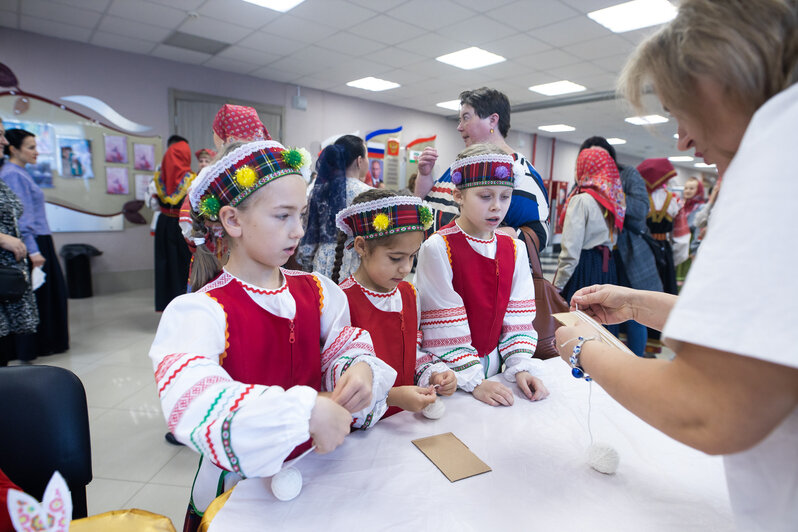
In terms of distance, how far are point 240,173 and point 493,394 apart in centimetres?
93

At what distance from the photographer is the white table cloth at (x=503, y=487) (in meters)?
0.78

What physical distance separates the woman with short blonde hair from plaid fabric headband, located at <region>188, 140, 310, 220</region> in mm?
812

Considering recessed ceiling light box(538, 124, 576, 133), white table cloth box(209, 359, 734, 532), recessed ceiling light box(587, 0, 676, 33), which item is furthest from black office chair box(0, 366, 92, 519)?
recessed ceiling light box(538, 124, 576, 133)

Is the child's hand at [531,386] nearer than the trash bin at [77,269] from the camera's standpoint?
Yes

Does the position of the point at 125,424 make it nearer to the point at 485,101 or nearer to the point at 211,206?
the point at 211,206

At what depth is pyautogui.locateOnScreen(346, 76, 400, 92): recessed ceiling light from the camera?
288 inches

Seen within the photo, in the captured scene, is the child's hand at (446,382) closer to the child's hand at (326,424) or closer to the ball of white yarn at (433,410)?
the ball of white yarn at (433,410)

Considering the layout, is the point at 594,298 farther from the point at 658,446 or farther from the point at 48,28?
the point at 48,28

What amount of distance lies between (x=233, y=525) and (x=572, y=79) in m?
7.64

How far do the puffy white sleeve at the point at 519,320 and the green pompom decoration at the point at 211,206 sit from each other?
1092 millimetres

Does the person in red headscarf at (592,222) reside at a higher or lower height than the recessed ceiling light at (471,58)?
lower

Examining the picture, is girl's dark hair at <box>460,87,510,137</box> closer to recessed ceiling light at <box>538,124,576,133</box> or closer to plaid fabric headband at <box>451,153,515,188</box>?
plaid fabric headband at <box>451,153,515,188</box>

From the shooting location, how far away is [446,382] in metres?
1.28

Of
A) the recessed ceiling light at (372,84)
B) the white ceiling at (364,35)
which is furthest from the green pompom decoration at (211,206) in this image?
the recessed ceiling light at (372,84)
